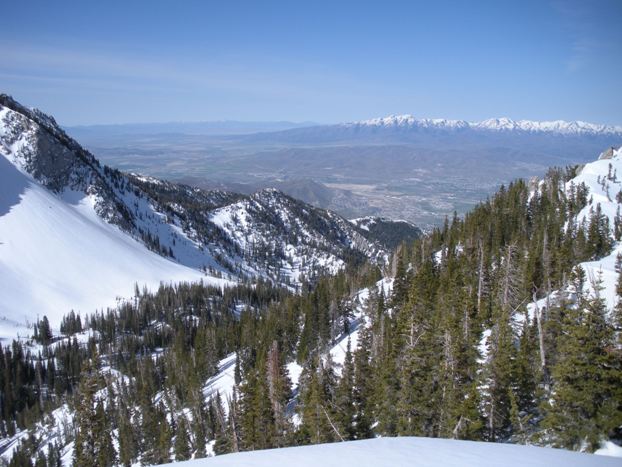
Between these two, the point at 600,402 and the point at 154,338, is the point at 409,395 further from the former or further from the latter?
the point at 154,338

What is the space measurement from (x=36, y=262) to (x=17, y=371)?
86642mm

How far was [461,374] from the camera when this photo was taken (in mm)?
30031

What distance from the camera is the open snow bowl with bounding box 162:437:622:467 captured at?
13359 mm

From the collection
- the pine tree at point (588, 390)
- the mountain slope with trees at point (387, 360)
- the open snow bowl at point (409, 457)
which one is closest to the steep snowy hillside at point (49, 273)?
the mountain slope with trees at point (387, 360)

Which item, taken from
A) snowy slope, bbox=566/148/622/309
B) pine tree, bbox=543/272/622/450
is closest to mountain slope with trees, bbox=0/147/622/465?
pine tree, bbox=543/272/622/450

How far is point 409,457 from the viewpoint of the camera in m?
13.9

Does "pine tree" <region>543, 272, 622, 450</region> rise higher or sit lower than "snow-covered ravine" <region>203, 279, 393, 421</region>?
higher

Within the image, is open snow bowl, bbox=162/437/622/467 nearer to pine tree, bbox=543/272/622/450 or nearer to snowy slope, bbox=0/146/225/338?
pine tree, bbox=543/272/622/450

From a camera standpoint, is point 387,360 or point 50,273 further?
point 50,273

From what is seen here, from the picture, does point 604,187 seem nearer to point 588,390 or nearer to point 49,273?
point 588,390

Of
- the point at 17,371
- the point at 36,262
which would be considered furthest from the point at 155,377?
the point at 36,262

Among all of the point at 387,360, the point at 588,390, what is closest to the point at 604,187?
the point at 387,360

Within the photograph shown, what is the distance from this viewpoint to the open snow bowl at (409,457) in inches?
526

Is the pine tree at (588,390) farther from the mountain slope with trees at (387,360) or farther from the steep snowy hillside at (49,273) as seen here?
the steep snowy hillside at (49,273)
